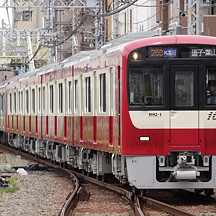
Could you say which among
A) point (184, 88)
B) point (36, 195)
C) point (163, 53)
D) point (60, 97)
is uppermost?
point (163, 53)

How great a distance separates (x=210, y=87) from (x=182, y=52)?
712 mm

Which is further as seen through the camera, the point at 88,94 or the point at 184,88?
the point at 88,94

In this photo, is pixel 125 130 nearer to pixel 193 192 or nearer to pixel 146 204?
pixel 146 204

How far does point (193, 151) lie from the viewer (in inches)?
453

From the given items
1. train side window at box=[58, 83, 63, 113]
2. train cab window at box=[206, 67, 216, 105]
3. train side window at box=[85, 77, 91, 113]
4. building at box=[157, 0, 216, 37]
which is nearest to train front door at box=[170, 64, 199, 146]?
train cab window at box=[206, 67, 216, 105]

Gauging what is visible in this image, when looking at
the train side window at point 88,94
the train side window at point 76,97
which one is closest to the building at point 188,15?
the train side window at point 88,94

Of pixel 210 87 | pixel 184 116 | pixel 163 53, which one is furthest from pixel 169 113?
pixel 163 53

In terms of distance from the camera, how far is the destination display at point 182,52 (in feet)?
38.1

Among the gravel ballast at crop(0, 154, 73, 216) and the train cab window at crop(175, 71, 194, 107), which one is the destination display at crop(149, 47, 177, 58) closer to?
the train cab window at crop(175, 71, 194, 107)

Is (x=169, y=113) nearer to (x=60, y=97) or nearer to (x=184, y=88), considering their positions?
(x=184, y=88)

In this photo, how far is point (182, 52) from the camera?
38.2 ft

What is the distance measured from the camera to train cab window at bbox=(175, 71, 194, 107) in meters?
11.5

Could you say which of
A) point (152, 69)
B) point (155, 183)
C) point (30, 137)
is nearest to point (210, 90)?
point (152, 69)

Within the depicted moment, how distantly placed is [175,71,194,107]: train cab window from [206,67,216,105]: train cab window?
9.8 inches
